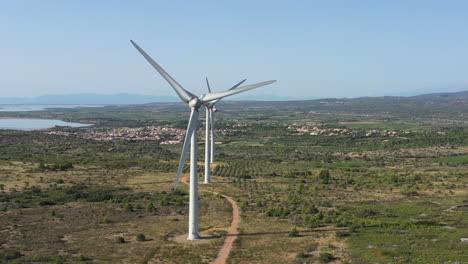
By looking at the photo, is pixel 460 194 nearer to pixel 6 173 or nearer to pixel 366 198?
pixel 366 198

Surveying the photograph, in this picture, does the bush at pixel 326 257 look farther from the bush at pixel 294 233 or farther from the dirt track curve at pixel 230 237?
the dirt track curve at pixel 230 237

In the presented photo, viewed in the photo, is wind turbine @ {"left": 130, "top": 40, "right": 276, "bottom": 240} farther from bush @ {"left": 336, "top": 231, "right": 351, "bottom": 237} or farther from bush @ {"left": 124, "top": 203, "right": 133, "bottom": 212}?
bush @ {"left": 124, "top": 203, "right": 133, "bottom": 212}

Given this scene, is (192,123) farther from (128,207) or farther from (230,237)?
(128,207)

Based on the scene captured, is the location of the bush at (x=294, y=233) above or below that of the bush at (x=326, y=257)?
below

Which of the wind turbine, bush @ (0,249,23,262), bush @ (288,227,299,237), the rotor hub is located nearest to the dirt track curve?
the wind turbine

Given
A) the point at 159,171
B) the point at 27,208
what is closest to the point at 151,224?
the point at 27,208

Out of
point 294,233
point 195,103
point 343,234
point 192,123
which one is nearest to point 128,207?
point 192,123

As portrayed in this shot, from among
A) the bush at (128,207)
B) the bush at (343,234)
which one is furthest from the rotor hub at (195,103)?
the bush at (128,207)

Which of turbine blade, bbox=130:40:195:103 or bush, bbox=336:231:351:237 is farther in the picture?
bush, bbox=336:231:351:237

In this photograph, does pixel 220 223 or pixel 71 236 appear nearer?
pixel 71 236

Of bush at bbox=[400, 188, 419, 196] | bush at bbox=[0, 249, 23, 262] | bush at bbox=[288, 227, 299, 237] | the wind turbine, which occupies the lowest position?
bush at bbox=[400, 188, 419, 196]

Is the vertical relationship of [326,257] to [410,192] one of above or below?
above
